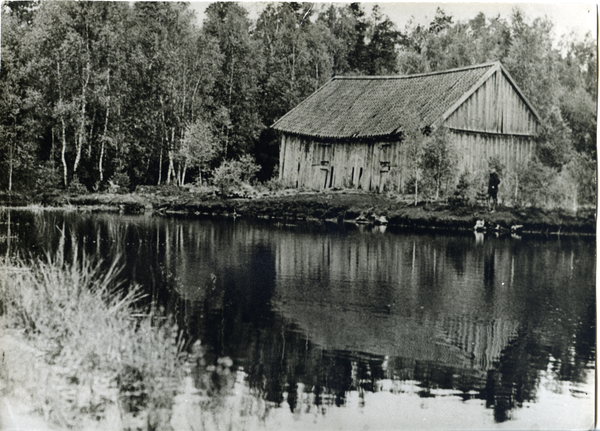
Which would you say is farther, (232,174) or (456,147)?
(232,174)

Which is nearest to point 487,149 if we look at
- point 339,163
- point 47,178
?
point 339,163

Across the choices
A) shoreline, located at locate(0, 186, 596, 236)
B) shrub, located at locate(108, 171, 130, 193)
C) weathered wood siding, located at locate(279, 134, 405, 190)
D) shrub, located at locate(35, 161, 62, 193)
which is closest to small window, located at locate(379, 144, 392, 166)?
weathered wood siding, located at locate(279, 134, 405, 190)

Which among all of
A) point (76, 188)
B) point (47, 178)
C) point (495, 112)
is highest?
point (495, 112)

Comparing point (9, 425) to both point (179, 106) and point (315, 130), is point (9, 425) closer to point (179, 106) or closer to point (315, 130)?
point (179, 106)

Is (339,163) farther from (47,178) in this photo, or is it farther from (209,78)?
(47,178)

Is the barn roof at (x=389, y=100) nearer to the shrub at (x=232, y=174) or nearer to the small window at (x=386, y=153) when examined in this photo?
the small window at (x=386, y=153)

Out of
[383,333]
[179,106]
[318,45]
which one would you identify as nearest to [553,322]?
[383,333]
